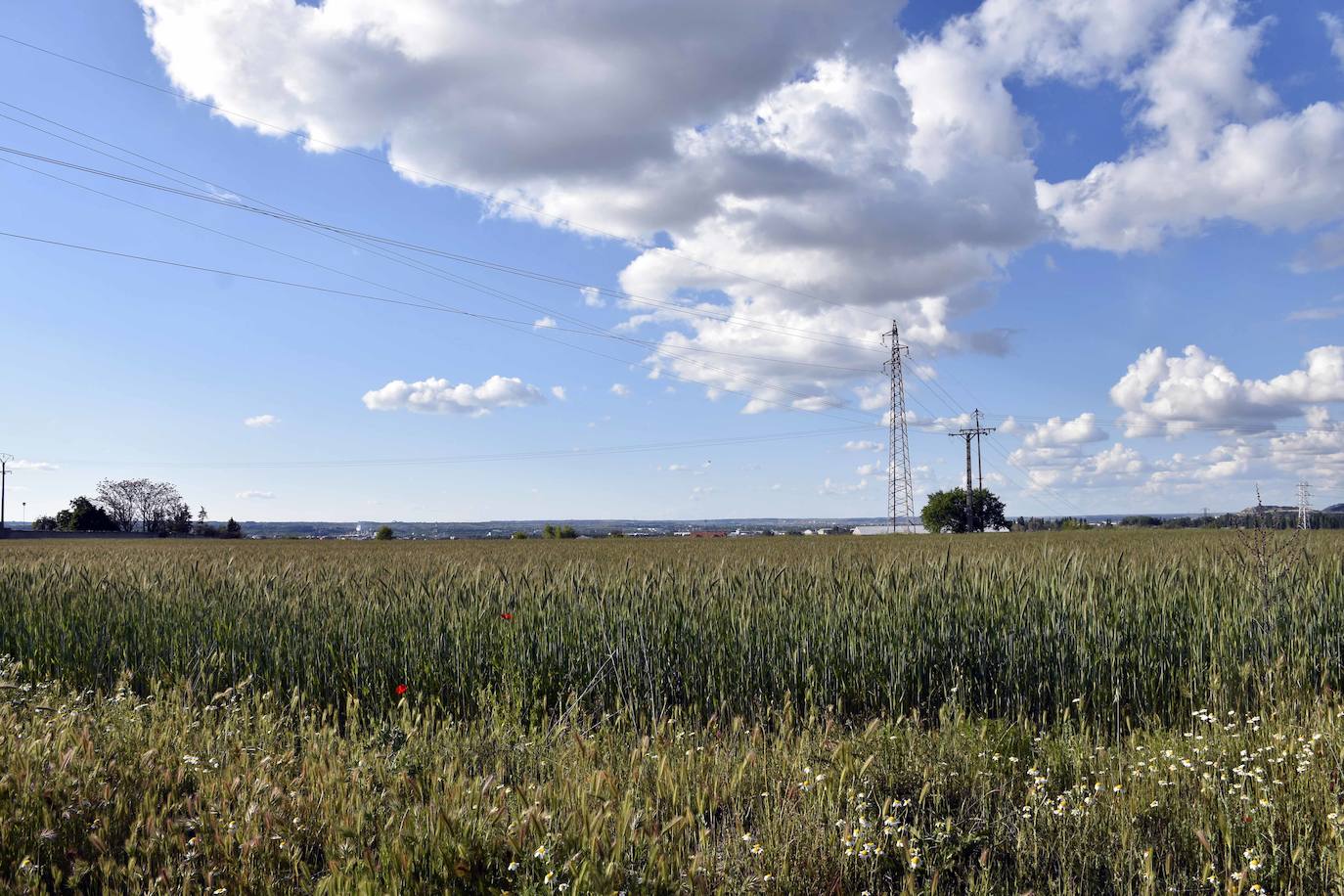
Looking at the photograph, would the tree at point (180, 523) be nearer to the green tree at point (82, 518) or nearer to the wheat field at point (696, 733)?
the green tree at point (82, 518)

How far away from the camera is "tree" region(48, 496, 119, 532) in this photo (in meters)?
100

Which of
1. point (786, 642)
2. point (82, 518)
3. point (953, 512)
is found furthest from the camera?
point (82, 518)

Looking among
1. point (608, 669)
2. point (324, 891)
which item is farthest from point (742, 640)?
point (324, 891)

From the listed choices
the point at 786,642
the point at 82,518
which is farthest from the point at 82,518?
the point at 786,642

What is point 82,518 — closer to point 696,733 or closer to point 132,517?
point 132,517

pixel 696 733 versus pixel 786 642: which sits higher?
pixel 786 642

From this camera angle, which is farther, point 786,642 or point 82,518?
point 82,518

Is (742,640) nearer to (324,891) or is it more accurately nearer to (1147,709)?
(1147,709)

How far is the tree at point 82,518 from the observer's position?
100m

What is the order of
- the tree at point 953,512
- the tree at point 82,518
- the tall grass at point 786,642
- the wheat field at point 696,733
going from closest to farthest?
the wheat field at point 696,733 → the tall grass at point 786,642 → the tree at point 953,512 → the tree at point 82,518

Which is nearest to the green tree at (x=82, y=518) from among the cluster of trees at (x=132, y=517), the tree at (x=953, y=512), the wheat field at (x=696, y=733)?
the cluster of trees at (x=132, y=517)

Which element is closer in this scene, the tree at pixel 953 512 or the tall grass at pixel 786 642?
the tall grass at pixel 786 642

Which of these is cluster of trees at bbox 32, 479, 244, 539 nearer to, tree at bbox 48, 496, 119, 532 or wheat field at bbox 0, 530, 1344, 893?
tree at bbox 48, 496, 119, 532

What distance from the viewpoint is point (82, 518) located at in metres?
100
